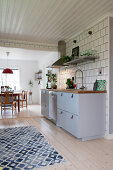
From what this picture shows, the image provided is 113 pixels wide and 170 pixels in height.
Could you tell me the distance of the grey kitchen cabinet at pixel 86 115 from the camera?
2750 mm

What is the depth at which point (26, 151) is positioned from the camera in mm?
2316

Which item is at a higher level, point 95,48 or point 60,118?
point 95,48

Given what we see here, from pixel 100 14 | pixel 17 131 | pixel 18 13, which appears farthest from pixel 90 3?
pixel 17 131

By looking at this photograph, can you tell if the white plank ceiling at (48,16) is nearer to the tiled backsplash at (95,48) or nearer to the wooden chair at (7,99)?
the tiled backsplash at (95,48)

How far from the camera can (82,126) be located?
2.75 metres

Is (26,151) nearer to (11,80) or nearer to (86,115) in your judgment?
(86,115)

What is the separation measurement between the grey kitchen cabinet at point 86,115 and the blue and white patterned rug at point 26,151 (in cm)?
61

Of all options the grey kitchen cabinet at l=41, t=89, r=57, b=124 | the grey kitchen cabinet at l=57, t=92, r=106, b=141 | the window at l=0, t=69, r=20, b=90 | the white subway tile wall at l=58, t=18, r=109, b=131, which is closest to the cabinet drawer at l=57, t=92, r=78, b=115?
the grey kitchen cabinet at l=57, t=92, r=106, b=141

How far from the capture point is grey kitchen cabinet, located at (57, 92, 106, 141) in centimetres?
275

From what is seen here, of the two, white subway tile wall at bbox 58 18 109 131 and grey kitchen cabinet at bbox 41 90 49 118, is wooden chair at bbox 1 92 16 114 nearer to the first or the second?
grey kitchen cabinet at bbox 41 90 49 118

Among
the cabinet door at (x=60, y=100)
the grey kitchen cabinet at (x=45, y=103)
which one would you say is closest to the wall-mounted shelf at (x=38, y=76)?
the grey kitchen cabinet at (x=45, y=103)

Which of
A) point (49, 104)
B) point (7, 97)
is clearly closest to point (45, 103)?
point (49, 104)

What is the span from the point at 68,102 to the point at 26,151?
4.06 ft

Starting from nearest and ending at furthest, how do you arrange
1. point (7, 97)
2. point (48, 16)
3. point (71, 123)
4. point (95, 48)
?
point (71, 123) < point (48, 16) < point (95, 48) < point (7, 97)
